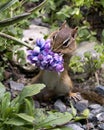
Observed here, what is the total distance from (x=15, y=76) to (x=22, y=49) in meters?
0.26

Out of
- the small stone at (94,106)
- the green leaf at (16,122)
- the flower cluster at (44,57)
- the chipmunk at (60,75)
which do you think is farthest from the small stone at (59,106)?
the flower cluster at (44,57)

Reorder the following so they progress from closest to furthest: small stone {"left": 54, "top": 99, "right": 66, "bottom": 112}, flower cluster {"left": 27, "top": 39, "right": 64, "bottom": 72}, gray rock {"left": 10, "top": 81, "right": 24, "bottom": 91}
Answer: flower cluster {"left": 27, "top": 39, "right": 64, "bottom": 72}, small stone {"left": 54, "top": 99, "right": 66, "bottom": 112}, gray rock {"left": 10, "top": 81, "right": 24, "bottom": 91}

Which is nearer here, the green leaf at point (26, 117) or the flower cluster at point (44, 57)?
the flower cluster at point (44, 57)

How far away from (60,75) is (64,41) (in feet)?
0.85

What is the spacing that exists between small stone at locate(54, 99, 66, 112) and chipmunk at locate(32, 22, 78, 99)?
0.06 metres

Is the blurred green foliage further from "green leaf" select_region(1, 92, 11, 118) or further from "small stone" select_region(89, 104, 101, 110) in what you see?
"green leaf" select_region(1, 92, 11, 118)

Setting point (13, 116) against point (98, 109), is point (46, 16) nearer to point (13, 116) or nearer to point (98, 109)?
point (98, 109)

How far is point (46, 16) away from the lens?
4.83 metres

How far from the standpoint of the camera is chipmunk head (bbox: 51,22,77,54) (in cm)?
332

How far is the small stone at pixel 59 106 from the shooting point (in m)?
3.50

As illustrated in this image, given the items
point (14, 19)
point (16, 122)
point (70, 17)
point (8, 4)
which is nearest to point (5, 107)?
point (16, 122)

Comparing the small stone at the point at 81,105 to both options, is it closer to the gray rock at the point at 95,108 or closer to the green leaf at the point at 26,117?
the gray rock at the point at 95,108

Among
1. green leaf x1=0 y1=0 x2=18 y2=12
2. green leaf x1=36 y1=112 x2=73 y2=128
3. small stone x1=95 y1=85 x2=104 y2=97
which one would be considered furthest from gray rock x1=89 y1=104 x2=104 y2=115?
green leaf x1=0 y1=0 x2=18 y2=12

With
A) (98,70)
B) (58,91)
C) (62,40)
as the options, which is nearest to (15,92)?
(58,91)
